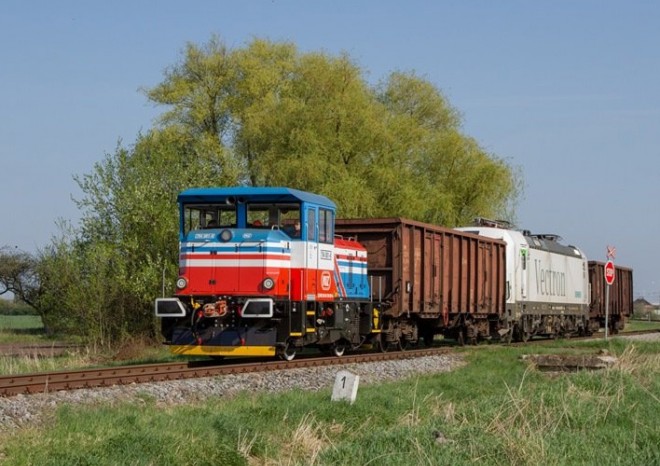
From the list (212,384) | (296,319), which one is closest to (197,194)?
(296,319)

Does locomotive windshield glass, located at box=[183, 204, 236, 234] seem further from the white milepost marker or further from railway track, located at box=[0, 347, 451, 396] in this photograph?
the white milepost marker

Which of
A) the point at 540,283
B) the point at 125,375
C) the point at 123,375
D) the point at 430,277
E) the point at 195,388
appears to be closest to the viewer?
the point at 195,388

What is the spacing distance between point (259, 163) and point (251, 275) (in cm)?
2483

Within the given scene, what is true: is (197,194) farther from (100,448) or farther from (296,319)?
(100,448)

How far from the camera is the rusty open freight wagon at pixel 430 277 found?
80.5 feet

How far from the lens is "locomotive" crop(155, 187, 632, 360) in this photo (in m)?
19.0

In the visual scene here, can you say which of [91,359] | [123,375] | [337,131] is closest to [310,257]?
[123,375]

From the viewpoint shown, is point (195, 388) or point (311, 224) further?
point (311, 224)

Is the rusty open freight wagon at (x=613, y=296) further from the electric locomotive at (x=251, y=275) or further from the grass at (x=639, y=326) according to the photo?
the electric locomotive at (x=251, y=275)

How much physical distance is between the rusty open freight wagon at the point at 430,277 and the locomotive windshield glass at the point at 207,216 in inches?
222

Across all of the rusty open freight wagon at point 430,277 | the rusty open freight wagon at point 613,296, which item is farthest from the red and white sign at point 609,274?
the rusty open freight wagon at point 613,296

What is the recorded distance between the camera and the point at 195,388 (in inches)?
610

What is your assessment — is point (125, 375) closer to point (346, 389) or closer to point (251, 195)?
point (346, 389)

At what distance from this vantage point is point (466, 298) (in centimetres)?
2869
